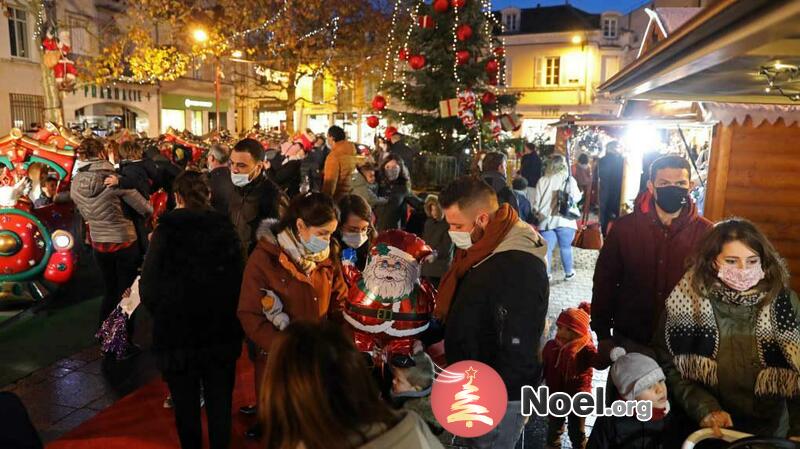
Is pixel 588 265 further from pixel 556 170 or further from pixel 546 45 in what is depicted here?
pixel 546 45

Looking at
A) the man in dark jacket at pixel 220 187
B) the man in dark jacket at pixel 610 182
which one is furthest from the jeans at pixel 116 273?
the man in dark jacket at pixel 610 182

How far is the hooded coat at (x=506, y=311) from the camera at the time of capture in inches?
113

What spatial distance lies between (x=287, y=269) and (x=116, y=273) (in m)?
3.77

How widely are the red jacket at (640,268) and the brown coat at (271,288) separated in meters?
1.99

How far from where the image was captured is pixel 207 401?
147 inches

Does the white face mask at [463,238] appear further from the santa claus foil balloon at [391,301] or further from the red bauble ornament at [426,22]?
the red bauble ornament at [426,22]

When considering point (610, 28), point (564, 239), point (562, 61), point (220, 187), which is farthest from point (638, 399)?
point (610, 28)

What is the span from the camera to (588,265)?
1111 cm

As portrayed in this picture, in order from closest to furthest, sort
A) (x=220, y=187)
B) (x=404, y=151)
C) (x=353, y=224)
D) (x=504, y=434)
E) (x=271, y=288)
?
(x=504, y=434) < (x=271, y=288) < (x=353, y=224) < (x=220, y=187) < (x=404, y=151)

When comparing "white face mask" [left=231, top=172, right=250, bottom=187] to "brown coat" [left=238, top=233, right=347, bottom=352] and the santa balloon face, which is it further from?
the santa balloon face

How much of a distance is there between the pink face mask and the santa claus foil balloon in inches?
63.3

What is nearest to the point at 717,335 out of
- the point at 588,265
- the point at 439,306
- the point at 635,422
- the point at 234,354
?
the point at 635,422

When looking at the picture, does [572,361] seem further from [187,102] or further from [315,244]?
[187,102]

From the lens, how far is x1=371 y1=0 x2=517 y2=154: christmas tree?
41.7 feet
